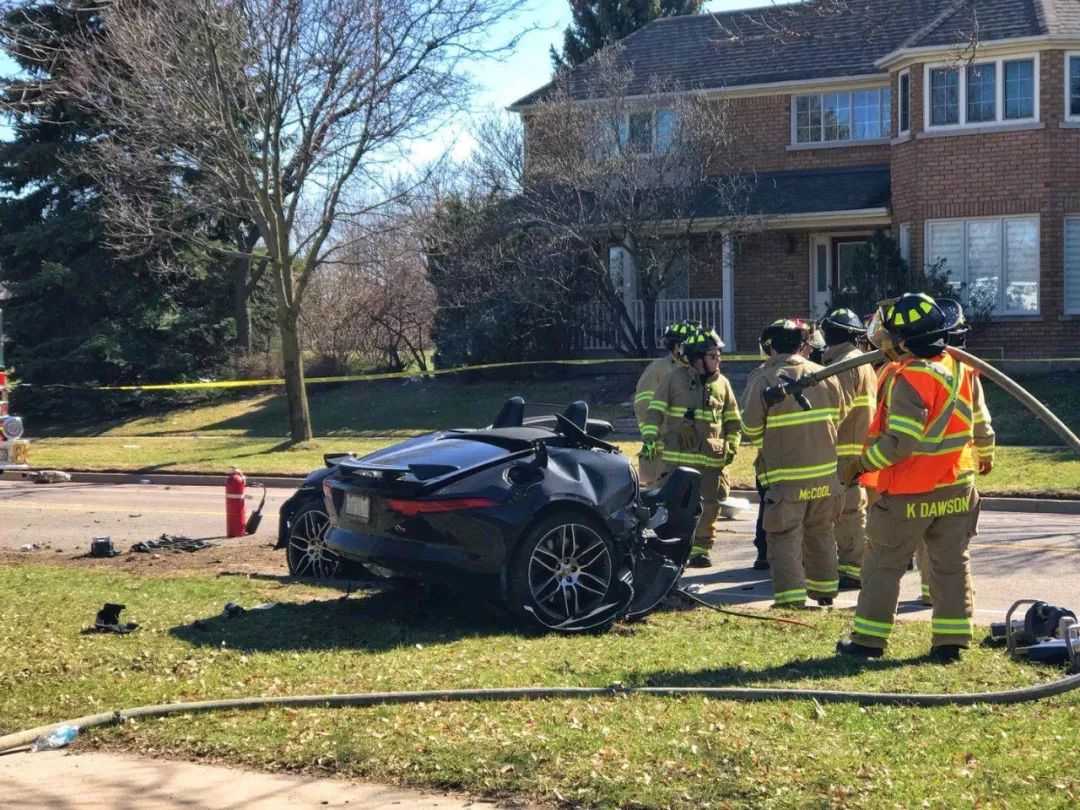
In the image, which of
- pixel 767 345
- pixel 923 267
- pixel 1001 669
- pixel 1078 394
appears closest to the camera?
pixel 1001 669

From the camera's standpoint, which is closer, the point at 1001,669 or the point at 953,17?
the point at 1001,669

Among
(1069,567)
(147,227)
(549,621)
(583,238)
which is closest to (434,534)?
(549,621)

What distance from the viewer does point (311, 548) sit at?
984 centimetres

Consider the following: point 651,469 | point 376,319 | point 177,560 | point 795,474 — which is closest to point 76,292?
point 376,319

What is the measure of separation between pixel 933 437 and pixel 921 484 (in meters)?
0.25

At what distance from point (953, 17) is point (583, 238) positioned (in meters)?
8.23

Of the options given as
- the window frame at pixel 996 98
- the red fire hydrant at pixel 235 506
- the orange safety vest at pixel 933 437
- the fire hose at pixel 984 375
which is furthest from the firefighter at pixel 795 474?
the window frame at pixel 996 98

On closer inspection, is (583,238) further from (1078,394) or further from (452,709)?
(452,709)

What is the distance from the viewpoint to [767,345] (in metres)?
9.38

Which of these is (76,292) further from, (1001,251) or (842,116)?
(1001,251)

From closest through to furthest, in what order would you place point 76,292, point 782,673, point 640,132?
point 782,673 → point 640,132 → point 76,292

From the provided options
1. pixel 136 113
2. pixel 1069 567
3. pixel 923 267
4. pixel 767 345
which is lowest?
pixel 1069 567

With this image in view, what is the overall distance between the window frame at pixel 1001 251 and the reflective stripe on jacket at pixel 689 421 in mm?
15891

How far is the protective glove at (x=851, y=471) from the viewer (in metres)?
7.23
